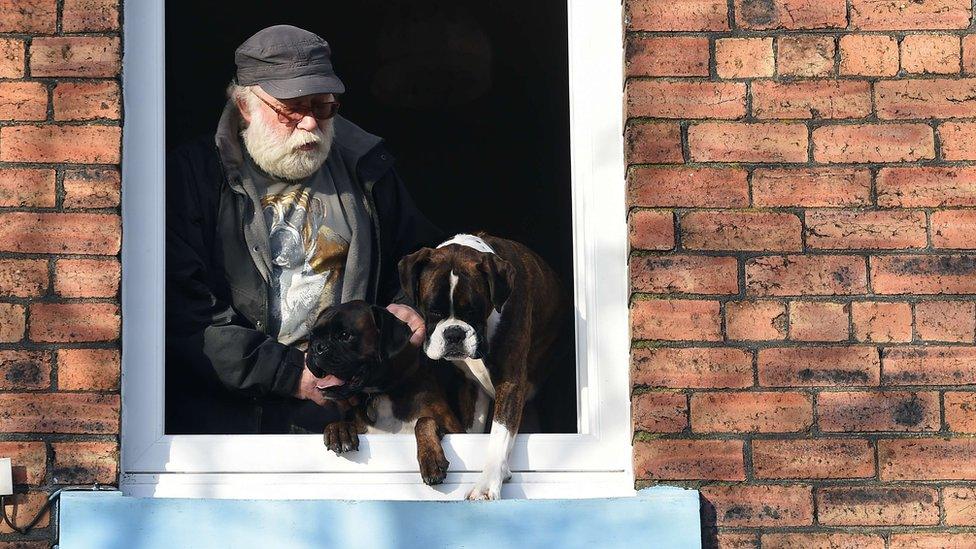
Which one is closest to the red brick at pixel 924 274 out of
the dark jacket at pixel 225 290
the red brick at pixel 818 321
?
the red brick at pixel 818 321

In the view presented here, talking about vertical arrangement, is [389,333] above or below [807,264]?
below

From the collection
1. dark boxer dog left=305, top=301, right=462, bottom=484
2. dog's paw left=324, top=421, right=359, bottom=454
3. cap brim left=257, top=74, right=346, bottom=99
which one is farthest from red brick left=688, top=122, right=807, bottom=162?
dog's paw left=324, top=421, right=359, bottom=454

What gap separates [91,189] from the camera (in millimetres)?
4117

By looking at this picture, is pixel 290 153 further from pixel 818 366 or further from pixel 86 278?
pixel 818 366

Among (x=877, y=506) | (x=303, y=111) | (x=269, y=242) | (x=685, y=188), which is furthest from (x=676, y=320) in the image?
(x=303, y=111)

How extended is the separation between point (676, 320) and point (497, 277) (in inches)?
20.7

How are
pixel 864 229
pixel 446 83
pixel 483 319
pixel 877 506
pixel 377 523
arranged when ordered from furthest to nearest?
pixel 446 83, pixel 483 319, pixel 864 229, pixel 877 506, pixel 377 523

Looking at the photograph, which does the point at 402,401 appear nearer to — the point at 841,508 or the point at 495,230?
the point at 841,508

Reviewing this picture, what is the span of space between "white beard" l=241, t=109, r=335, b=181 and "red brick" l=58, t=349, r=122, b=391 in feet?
2.80

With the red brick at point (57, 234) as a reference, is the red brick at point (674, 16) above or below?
above

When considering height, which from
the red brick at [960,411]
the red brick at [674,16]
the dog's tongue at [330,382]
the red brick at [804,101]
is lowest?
the red brick at [960,411]

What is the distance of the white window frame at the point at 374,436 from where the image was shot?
4.14 m

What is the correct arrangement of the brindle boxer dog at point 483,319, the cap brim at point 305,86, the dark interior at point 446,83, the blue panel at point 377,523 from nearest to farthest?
the blue panel at point 377,523
the brindle boxer dog at point 483,319
the cap brim at point 305,86
the dark interior at point 446,83

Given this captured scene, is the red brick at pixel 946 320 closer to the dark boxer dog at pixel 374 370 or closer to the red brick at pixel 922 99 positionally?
the red brick at pixel 922 99
